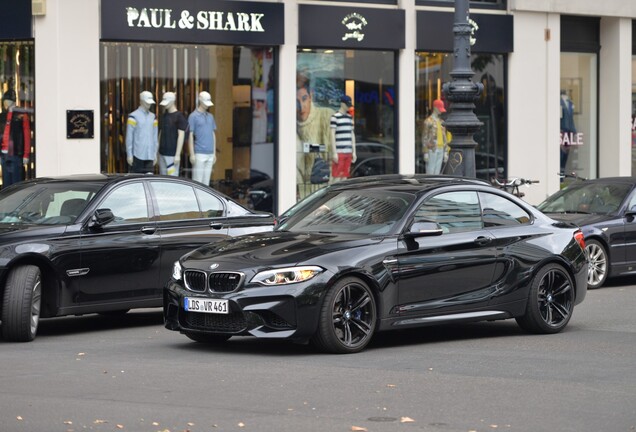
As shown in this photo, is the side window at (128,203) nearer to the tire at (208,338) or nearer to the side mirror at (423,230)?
the tire at (208,338)

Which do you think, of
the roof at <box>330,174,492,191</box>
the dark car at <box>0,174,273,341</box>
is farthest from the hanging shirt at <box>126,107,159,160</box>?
the roof at <box>330,174,492,191</box>

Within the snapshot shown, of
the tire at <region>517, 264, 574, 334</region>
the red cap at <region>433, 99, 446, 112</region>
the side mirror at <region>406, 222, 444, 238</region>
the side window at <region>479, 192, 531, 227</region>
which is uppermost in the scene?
the red cap at <region>433, 99, 446, 112</region>

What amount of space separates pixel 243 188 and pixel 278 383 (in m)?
14.5

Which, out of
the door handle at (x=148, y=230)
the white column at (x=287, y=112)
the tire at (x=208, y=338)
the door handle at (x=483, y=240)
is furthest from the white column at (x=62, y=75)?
the door handle at (x=483, y=240)

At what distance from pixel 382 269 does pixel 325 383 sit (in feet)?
6.45

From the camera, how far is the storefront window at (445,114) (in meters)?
25.9

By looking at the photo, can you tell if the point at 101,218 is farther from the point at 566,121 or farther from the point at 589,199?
the point at 566,121

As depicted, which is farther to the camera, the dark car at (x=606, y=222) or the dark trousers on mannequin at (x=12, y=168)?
the dark trousers on mannequin at (x=12, y=168)

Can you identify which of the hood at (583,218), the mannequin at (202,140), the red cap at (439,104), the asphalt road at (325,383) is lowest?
the asphalt road at (325,383)

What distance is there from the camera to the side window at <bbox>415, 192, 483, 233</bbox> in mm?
12102

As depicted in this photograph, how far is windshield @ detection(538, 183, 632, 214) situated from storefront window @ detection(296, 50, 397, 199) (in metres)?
6.32

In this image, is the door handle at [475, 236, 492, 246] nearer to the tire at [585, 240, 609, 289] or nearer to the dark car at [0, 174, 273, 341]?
the dark car at [0, 174, 273, 341]

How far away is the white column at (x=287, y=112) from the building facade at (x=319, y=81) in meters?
0.02

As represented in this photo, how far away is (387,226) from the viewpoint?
11797 millimetres
